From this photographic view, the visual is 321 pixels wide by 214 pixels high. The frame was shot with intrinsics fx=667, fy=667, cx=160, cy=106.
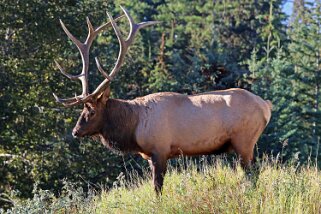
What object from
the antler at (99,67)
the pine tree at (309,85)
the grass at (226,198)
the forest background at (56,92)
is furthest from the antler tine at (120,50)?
the pine tree at (309,85)

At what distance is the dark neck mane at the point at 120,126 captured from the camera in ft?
26.7

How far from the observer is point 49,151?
1639 centimetres

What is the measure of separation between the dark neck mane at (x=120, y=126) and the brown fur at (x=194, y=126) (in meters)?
0.01

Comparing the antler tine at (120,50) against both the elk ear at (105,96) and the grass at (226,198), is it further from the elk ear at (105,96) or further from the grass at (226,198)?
the grass at (226,198)

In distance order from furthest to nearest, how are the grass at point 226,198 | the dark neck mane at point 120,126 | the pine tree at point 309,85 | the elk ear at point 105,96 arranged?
the pine tree at point 309,85 → the elk ear at point 105,96 → the dark neck mane at point 120,126 → the grass at point 226,198

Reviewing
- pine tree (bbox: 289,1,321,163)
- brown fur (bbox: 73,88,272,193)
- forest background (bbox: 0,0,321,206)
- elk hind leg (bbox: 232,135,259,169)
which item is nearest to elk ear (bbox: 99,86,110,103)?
brown fur (bbox: 73,88,272,193)

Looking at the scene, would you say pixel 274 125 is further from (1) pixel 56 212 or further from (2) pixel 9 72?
(1) pixel 56 212

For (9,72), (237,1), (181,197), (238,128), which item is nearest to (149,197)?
(181,197)

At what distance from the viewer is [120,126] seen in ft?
26.9

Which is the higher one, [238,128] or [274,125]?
[238,128]

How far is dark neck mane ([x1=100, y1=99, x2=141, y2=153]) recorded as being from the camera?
26.7 feet

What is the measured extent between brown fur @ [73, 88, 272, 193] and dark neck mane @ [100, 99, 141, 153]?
12 millimetres

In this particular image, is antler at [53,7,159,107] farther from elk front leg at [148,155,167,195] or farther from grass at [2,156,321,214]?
grass at [2,156,321,214]

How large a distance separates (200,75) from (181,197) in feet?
40.6
